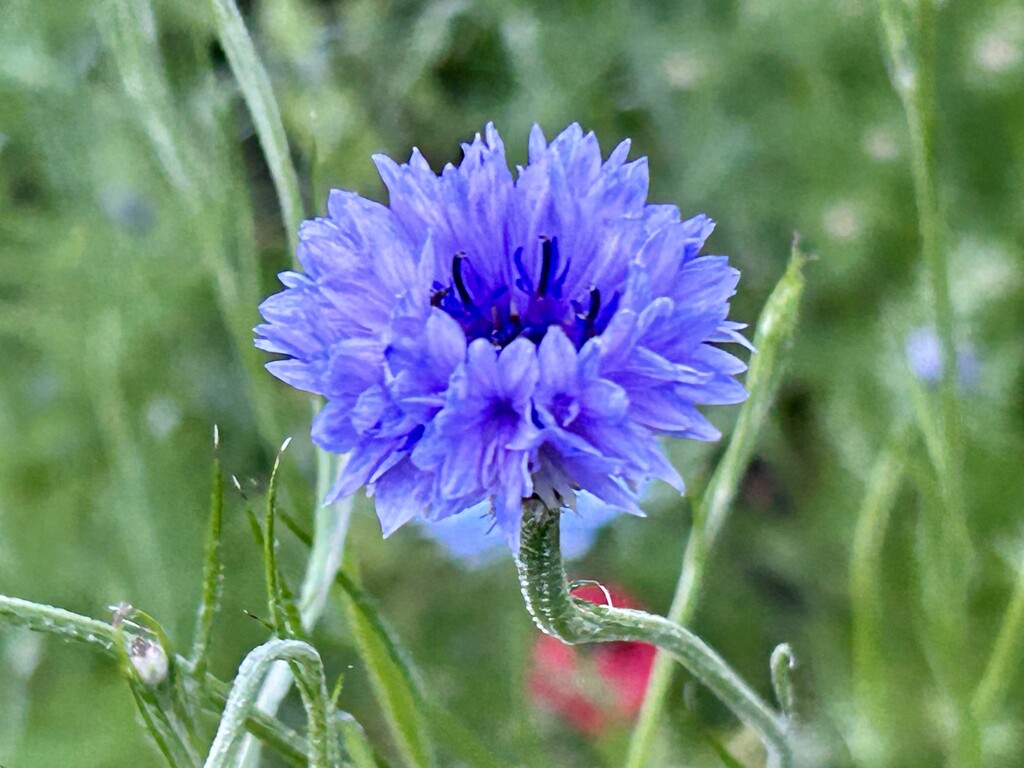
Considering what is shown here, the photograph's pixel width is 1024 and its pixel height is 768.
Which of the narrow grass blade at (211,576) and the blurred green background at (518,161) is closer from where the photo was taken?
the narrow grass blade at (211,576)

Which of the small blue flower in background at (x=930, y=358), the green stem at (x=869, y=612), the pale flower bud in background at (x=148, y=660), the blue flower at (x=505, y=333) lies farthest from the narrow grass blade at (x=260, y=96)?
the small blue flower in background at (x=930, y=358)

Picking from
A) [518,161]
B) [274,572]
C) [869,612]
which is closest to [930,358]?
[869,612]

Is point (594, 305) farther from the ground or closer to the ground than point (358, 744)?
farther from the ground

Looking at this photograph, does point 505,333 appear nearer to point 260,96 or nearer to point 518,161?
point 260,96

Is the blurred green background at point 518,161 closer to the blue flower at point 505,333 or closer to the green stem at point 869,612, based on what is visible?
the green stem at point 869,612

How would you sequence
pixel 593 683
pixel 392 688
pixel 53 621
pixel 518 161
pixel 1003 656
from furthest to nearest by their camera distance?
pixel 518 161 → pixel 593 683 → pixel 1003 656 → pixel 392 688 → pixel 53 621
